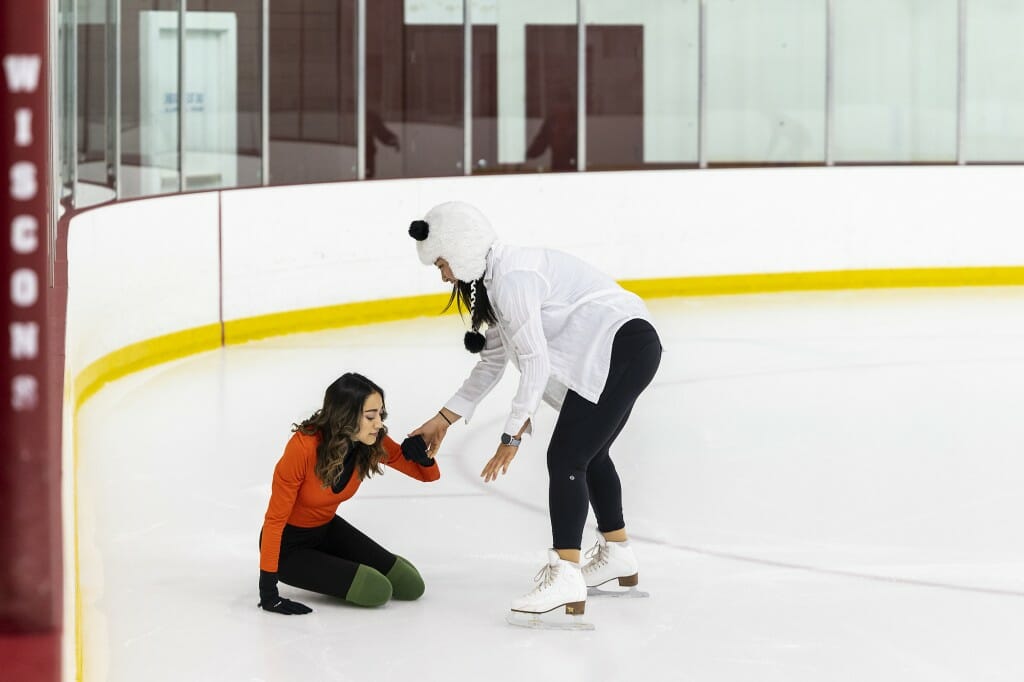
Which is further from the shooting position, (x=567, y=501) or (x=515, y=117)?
(x=515, y=117)

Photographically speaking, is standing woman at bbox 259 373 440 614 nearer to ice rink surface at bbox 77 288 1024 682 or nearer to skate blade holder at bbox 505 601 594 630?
ice rink surface at bbox 77 288 1024 682

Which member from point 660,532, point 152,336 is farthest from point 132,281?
point 660,532

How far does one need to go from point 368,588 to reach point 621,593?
2.02 ft

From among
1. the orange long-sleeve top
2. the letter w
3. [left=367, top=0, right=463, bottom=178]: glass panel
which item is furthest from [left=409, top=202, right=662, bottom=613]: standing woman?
[left=367, top=0, right=463, bottom=178]: glass panel

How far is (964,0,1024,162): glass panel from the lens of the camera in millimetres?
12172

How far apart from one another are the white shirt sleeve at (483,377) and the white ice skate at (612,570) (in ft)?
1.61

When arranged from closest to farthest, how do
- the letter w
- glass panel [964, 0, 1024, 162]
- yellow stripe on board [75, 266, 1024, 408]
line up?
the letter w < yellow stripe on board [75, 266, 1024, 408] < glass panel [964, 0, 1024, 162]

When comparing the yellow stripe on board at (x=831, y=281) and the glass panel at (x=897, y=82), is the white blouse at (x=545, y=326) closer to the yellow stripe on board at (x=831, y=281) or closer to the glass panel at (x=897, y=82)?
the yellow stripe on board at (x=831, y=281)

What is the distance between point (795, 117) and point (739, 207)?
124 cm

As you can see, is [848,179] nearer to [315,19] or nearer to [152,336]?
[315,19]

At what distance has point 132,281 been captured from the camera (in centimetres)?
739

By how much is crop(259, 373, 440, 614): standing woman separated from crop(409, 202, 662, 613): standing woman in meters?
0.16

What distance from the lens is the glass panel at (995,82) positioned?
12.2 m

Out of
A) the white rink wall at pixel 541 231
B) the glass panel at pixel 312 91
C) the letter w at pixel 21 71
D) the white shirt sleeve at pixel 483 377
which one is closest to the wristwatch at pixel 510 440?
the white shirt sleeve at pixel 483 377
